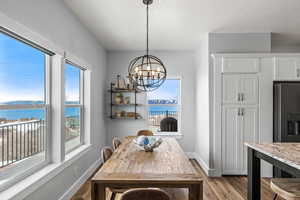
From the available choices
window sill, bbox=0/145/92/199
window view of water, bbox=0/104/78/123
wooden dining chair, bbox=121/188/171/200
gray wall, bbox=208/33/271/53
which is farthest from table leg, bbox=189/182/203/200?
gray wall, bbox=208/33/271/53

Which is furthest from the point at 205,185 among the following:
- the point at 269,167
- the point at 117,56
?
the point at 117,56

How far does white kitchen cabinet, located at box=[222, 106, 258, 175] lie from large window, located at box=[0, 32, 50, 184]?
2.97m

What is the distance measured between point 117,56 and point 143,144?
322 centimetres

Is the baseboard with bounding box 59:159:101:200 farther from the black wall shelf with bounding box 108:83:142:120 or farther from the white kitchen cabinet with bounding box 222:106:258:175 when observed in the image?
the white kitchen cabinet with bounding box 222:106:258:175

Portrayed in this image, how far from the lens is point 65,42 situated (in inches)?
111

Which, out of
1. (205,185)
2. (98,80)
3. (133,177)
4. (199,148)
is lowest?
(205,185)

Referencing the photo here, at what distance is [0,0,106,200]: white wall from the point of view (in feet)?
6.46

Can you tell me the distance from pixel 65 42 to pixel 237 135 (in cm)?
322

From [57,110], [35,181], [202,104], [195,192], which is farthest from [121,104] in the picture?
[195,192]

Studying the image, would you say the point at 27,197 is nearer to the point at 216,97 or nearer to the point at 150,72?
the point at 150,72

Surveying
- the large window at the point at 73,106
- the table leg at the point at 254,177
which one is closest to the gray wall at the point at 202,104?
the table leg at the point at 254,177

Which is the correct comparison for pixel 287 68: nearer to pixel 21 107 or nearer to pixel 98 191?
pixel 98 191

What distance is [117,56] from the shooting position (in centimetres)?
532

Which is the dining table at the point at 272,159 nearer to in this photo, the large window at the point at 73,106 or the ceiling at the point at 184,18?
the ceiling at the point at 184,18
